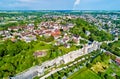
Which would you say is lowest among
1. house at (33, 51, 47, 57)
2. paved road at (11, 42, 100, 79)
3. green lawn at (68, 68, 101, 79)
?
green lawn at (68, 68, 101, 79)

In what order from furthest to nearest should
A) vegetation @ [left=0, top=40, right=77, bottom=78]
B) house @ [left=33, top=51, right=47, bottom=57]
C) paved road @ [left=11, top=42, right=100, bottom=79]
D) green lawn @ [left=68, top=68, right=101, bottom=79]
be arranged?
1. house @ [left=33, top=51, right=47, bottom=57]
2. vegetation @ [left=0, top=40, right=77, bottom=78]
3. green lawn @ [left=68, top=68, right=101, bottom=79]
4. paved road @ [left=11, top=42, right=100, bottom=79]

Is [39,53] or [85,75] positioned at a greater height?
[39,53]

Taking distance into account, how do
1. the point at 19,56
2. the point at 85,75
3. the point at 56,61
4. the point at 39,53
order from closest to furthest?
the point at 85,75
the point at 19,56
the point at 56,61
the point at 39,53

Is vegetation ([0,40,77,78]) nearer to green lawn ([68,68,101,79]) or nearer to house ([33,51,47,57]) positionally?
house ([33,51,47,57])

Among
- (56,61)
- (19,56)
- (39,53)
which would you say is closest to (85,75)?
(56,61)

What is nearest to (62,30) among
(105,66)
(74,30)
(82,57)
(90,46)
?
(74,30)

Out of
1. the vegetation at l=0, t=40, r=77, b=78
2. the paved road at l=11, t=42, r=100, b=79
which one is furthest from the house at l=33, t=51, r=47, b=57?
the paved road at l=11, t=42, r=100, b=79

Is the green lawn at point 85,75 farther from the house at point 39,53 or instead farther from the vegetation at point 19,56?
the house at point 39,53

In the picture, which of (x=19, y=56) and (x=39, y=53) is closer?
(x=19, y=56)

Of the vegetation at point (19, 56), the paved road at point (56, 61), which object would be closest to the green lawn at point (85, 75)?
the paved road at point (56, 61)

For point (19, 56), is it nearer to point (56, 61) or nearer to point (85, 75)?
point (56, 61)

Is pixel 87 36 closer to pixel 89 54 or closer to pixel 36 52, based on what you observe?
pixel 89 54
